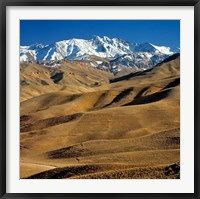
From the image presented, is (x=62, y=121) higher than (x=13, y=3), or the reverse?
(x=13, y=3)

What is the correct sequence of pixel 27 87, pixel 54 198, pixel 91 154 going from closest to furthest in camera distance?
pixel 54 198, pixel 91 154, pixel 27 87

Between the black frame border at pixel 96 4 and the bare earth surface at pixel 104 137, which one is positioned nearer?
Result: the black frame border at pixel 96 4

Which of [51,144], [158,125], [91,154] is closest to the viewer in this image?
[91,154]

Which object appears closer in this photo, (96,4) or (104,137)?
(96,4)

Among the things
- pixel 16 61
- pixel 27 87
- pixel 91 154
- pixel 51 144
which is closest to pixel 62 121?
pixel 51 144

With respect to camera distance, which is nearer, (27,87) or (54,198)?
(54,198)

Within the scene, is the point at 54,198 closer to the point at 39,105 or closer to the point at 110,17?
the point at 110,17

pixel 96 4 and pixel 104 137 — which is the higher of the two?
pixel 96 4

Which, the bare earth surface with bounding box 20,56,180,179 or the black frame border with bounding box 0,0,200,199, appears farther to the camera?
the bare earth surface with bounding box 20,56,180,179
